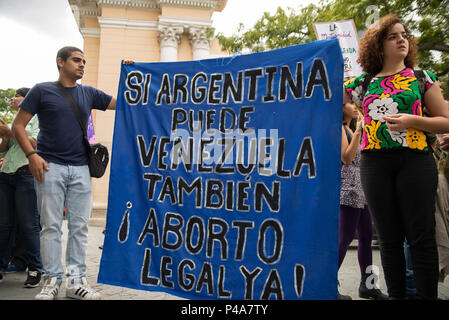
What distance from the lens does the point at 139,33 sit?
46.1 feet

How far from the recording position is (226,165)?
2791 mm

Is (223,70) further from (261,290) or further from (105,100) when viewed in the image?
(261,290)

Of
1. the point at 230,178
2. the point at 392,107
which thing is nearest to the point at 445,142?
Result: the point at 392,107

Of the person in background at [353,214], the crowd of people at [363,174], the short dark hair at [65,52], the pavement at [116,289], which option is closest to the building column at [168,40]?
the crowd of people at [363,174]

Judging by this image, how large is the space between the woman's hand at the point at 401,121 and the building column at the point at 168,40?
40.3 feet

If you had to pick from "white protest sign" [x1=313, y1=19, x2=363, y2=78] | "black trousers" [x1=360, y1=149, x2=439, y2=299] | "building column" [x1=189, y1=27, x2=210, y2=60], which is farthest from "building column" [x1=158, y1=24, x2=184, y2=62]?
"black trousers" [x1=360, y1=149, x2=439, y2=299]

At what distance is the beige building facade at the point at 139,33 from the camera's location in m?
13.6

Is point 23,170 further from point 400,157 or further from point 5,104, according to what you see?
point 5,104

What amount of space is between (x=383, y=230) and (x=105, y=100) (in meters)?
2.64

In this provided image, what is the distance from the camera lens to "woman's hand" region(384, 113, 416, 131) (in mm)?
2174

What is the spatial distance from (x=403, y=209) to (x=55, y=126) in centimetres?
272

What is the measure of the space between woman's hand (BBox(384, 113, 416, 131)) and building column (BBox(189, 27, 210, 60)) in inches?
485

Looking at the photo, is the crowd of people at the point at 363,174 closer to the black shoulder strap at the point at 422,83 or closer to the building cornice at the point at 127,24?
the black shoulder strap at the point at 422,83
